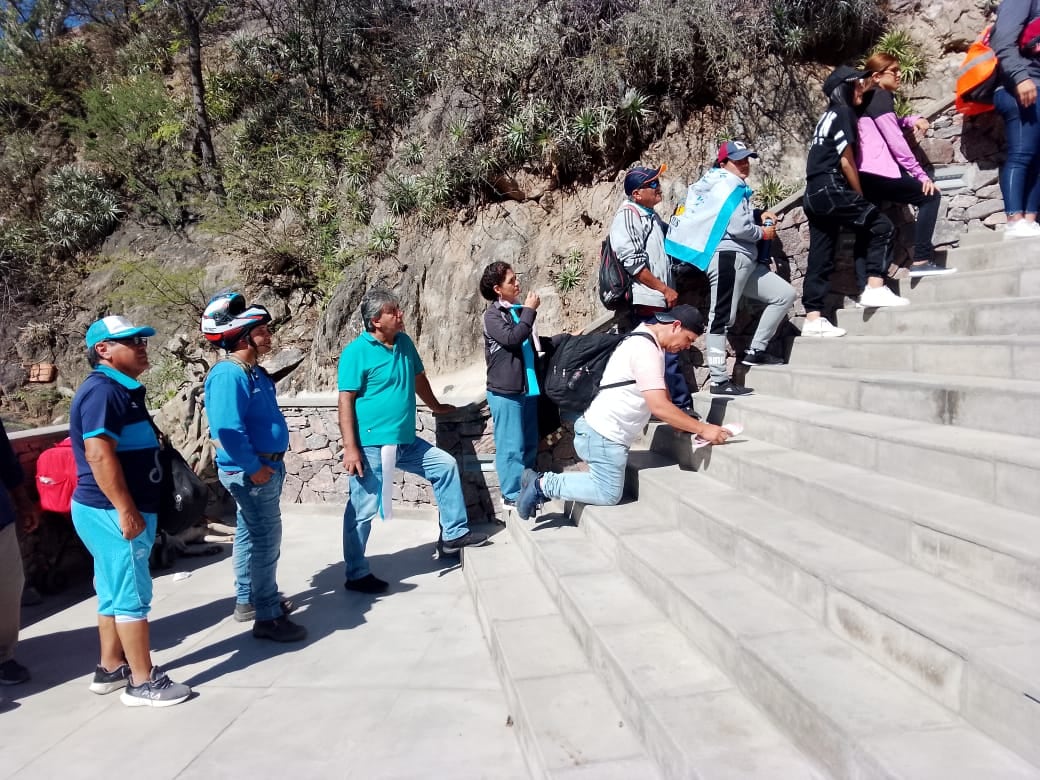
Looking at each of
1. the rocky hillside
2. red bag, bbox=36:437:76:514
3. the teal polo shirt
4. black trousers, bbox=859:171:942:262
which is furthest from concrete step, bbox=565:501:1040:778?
the rocky hillside

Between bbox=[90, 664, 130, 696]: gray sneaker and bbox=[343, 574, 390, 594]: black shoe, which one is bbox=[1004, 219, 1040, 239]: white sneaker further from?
bbox=[90, 664, 130, 696]: gray sneaker

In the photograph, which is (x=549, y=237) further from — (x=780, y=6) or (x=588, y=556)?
(x=588, y=556)

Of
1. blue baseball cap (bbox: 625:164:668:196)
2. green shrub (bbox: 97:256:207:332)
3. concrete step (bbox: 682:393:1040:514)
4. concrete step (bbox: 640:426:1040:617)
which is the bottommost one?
concrete step (bbox: 640:426:1040:617)

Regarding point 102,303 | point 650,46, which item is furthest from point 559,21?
point 102,303

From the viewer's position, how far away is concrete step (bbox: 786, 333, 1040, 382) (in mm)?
3523

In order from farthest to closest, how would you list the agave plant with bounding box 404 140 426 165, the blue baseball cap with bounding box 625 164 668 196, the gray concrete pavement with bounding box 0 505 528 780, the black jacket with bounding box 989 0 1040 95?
the agave plant with bounding box 404 140 426 165 → the blue baseball cap with bounding box 625 164 668 196 → the black jacket with bounding box 989 0 1040 95 → the gray concrete pavement with bounding box 0 505 528 780

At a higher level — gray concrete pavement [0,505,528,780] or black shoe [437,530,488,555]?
black shoe [437,530,488,555]

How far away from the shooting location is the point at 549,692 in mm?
2812

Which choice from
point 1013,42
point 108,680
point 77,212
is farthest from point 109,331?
point 77,212

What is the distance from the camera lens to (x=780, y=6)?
348 inches

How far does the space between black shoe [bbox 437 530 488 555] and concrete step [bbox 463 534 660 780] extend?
506 mm

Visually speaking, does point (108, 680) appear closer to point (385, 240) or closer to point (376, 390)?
point (376, 390)

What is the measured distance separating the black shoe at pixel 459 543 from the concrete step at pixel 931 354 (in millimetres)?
2811

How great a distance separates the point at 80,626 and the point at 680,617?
3773 mm
